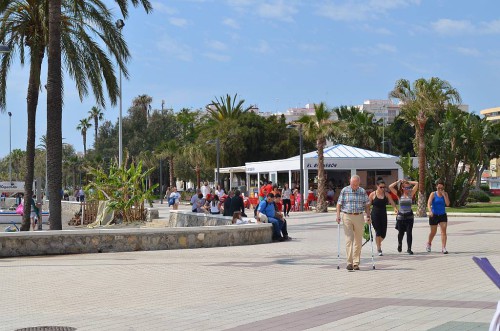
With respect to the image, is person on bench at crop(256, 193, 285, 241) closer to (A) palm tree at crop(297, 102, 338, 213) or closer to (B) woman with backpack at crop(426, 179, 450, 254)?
(B) woman with backpack at crop(426, 179, 450, 254)

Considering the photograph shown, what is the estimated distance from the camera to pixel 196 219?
991 inches

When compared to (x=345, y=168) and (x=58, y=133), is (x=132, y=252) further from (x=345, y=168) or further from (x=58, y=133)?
(x=345, y=168)

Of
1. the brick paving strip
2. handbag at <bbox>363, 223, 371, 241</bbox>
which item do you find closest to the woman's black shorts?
handbag at <bbox>363, 223, 371, 241</bbox>

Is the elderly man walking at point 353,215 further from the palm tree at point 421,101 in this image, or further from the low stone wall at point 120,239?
the palm tree at point 421,101

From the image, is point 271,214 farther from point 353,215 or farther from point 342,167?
point 342,167

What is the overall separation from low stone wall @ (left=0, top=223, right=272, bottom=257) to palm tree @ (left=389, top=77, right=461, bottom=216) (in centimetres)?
1452

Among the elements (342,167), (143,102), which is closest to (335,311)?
(342,167)

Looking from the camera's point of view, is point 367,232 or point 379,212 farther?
point 379,212

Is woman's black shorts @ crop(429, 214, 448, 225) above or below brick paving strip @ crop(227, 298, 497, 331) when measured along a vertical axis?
above

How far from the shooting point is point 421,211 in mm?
32875

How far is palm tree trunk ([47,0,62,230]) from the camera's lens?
20062 mm

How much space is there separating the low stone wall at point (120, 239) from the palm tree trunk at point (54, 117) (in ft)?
8.79

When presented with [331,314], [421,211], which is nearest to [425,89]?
[421,211]

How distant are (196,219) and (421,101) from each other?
12092 mm
